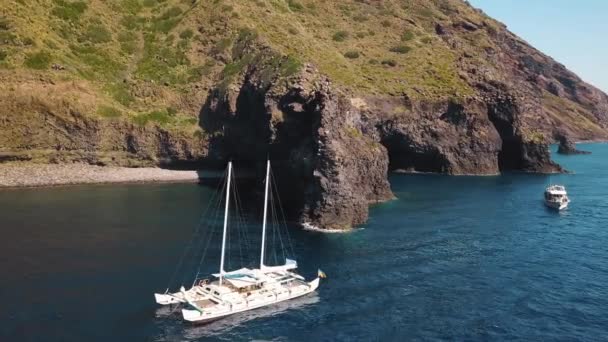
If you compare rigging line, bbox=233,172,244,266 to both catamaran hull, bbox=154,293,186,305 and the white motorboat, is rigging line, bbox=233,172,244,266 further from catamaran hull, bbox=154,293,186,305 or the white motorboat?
the white motorboat

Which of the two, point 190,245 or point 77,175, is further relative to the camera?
point 77,175

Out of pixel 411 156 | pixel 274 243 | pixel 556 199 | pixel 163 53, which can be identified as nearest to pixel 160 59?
pixel 163 53

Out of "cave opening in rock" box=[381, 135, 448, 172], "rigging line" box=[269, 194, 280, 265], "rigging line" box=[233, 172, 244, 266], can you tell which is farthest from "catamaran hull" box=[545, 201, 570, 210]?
"rigging line" box=[233, 172, 244, 266]

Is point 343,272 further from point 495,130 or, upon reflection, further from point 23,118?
point 495,130

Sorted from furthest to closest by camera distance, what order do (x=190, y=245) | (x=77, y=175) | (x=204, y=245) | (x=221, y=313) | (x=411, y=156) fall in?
1. (x=411, y=156)
2. (x=77, y=175)
3. (x=204, y=245)
4. (x=190, y=245)
5. (x=221, y=313)

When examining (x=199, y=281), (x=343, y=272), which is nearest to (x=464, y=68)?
(x=343, y=272)

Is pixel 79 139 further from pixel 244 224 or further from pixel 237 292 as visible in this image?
pixel 237 292
